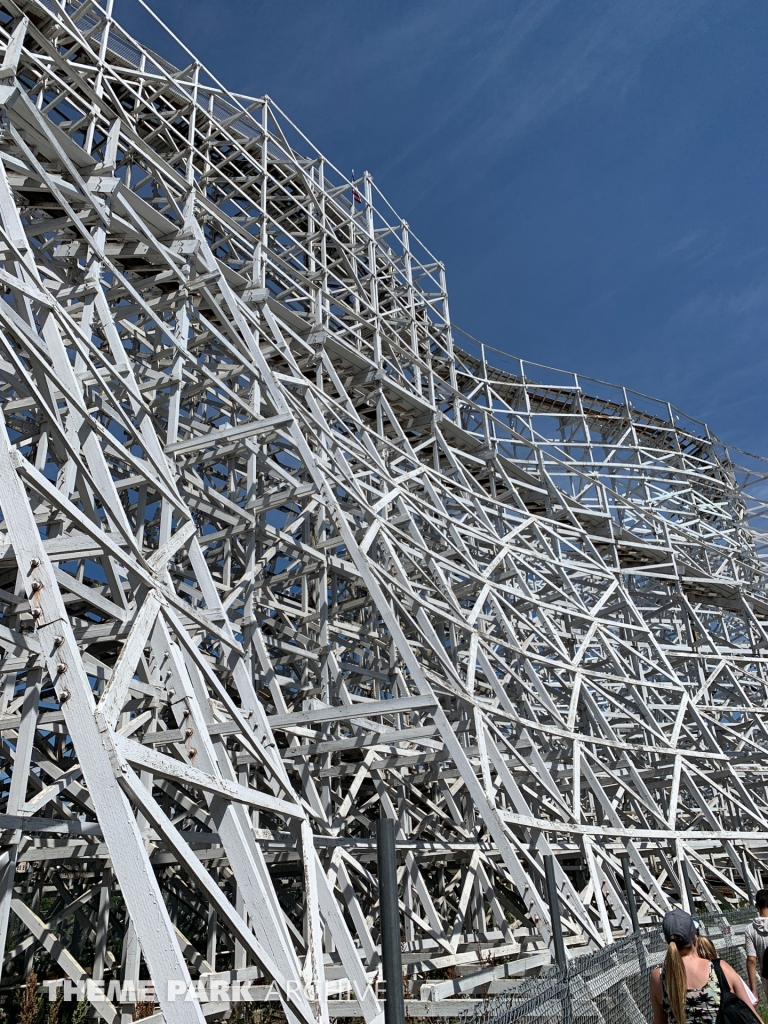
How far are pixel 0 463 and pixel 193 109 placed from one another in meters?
10.8

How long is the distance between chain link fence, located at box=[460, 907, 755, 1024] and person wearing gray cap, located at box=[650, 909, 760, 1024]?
83cm

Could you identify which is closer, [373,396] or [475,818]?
[475,818]

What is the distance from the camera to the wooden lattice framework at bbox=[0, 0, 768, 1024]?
5.76 meters

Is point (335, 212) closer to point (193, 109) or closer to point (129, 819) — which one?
point (193, 109)

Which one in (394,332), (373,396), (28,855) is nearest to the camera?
(28,855)

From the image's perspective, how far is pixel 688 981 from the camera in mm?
4512

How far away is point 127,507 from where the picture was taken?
12.3 metres

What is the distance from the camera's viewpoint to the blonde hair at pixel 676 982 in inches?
175

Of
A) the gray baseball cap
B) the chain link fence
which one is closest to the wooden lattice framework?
the chain link fence

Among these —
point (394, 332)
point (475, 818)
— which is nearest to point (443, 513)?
point (475, 818)

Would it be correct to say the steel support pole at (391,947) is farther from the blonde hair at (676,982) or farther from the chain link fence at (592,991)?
the blonde hair at (676,982)

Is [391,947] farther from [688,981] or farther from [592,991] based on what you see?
[592,991]

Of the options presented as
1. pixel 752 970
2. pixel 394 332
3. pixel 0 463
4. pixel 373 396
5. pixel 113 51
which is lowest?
pixel 752 970

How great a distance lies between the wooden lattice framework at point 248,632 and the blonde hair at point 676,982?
2107 millimetres
